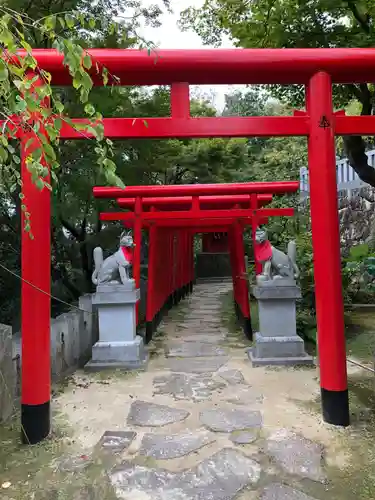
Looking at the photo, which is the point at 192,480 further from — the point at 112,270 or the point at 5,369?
the point at 112,270

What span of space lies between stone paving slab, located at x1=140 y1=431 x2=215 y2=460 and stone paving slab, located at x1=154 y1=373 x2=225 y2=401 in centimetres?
93

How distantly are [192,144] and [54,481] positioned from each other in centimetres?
1062

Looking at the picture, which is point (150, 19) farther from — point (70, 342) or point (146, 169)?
point (70, 342)

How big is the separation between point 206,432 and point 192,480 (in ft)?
2.51

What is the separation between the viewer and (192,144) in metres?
12.1

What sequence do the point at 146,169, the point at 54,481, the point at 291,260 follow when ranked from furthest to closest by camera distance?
the point at 146,169 < the point at 291,260 < the point at 54,481

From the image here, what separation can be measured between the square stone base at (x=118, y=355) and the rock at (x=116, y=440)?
2.07 meters

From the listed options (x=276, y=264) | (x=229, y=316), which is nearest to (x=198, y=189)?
(x=276, y=264)

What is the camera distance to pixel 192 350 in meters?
6.55

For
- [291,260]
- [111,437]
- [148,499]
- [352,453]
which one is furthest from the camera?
[291,260]

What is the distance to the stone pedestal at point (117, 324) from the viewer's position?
18.5 feet

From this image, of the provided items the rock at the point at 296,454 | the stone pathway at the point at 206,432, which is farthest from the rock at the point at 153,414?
the rock at the point at 296,454

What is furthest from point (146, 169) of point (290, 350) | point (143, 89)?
point (290, 350)

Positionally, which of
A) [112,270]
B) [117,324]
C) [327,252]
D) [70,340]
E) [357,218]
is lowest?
[70,340]
